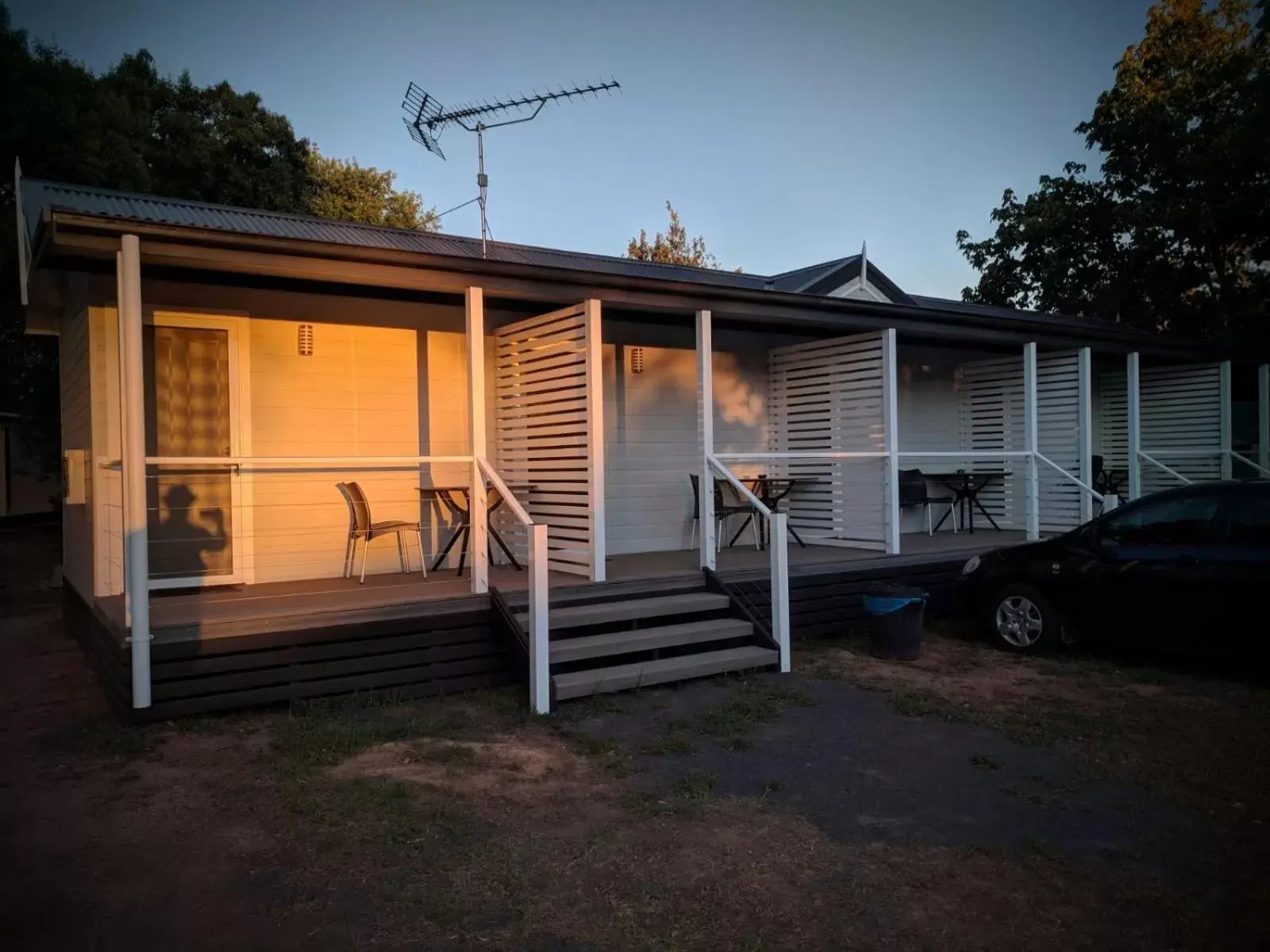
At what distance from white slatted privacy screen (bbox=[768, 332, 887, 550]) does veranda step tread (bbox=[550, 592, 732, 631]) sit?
2.52 m

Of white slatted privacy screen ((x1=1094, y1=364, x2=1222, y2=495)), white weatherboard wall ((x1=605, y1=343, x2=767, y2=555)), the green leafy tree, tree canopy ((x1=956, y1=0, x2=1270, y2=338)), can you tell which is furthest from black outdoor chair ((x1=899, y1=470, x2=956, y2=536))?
the green leafy tree

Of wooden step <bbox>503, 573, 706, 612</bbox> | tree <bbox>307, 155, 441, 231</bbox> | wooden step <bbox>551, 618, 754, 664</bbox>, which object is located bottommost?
wooden step <bbox>551, 618, 754, 664</bbox>

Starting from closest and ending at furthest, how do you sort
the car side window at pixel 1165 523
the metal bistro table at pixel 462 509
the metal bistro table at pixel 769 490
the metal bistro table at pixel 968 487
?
the car side window at pixel 1165 523, the metal bistro table at pixel 462 509, the metal bistro table at pixel 769 490, the metal bistro table at pixel 968 487

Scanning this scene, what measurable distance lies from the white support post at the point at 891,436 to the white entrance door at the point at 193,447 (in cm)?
565

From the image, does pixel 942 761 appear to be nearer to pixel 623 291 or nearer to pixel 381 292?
pixel 623 291

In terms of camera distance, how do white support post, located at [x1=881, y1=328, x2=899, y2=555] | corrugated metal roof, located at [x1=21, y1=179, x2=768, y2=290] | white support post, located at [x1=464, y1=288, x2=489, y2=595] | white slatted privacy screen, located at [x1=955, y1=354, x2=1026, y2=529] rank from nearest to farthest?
white support post, located at [x1=464, y1=288, x2=489, y2=595] → corrugated metal roof, located at [x1=21, y1=179, x2=768, y2=290] → white support post, located at [x1=881, y1=328, x2=899, y2=555] → white slatted privacy screen, located at [x1=955, y1=354, x2=1026, y2=529]

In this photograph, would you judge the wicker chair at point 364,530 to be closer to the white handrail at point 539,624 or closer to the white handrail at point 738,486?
the white handrail at point 539,624

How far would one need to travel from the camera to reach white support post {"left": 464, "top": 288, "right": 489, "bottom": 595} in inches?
244

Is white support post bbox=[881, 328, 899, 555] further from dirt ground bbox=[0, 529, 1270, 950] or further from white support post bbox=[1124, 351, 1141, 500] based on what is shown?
white support post bbox=[1124, 351, 1141, 500]

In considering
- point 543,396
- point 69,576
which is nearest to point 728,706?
point 543,396

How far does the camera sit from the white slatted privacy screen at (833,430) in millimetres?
8883

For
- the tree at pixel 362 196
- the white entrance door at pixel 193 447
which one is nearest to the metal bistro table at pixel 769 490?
the white entrance door at pixel 193 447

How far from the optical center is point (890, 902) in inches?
120

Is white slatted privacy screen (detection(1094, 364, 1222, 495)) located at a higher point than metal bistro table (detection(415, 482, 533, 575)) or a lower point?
higher
